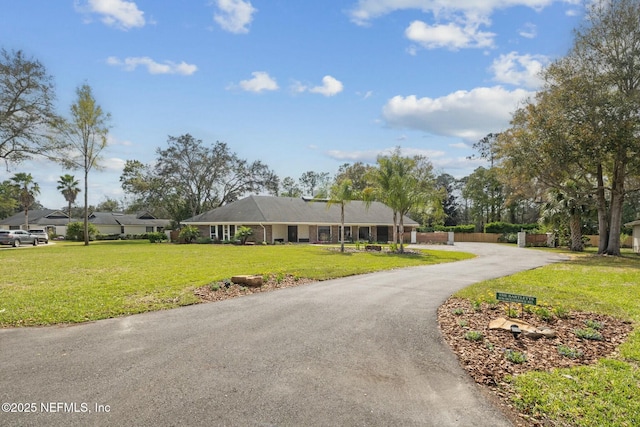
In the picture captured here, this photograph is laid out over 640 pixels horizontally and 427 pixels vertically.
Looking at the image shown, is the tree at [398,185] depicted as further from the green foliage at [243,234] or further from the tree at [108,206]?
the tree at [108,206]

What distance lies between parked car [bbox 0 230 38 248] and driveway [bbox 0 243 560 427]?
35825 mm

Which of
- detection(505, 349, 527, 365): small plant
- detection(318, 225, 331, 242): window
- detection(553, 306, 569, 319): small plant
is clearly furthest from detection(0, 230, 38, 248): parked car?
detection(553, 306, 569, 319): small plant

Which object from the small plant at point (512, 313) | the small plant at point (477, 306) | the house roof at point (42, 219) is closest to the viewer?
the small plant at point (512, 313)

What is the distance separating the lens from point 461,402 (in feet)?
13.6

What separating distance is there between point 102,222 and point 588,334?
61.5 metres

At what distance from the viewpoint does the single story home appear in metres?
57.0

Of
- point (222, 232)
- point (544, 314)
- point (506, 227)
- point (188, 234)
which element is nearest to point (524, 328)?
point (544, 314)

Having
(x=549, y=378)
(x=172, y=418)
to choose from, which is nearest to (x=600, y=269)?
(x=549, y=378)

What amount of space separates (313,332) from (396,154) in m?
20.9

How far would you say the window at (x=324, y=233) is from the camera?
3972 cm

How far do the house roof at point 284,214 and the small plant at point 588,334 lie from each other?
2990 cm

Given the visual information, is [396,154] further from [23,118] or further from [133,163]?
[133,163]

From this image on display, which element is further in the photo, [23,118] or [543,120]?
[23,118]

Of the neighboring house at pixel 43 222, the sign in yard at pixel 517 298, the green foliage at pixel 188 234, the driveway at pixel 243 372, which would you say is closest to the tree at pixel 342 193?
the green foliage at pixel 188 234
